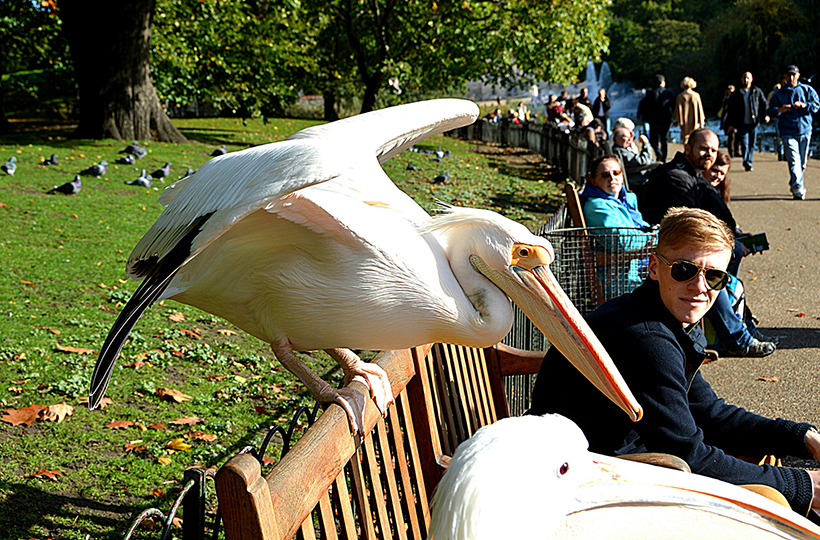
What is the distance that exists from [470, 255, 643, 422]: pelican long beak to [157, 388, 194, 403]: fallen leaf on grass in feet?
8.31

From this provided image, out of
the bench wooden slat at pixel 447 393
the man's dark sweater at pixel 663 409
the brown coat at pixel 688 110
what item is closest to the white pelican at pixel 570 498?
the man's dark sweater at pixel 663 409

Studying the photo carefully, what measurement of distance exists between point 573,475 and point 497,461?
26 centimetres

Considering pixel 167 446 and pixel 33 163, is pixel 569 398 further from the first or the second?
pixel 33 163

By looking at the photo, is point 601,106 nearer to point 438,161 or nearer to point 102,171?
point 438,161

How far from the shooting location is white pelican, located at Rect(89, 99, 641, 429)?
2.11 meters

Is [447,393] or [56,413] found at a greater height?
[447,393]

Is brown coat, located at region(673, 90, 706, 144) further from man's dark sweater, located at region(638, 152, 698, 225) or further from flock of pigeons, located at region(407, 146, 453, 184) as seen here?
man's dark sweater, located at region(638, 152, 698, 225)

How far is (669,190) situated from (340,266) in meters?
4.20

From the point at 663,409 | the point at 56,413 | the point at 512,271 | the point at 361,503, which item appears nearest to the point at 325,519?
the point at 361,503

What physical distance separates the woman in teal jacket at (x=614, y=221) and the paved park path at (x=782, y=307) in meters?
1.12

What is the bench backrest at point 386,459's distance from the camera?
132 centimetres

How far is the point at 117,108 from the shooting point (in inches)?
549

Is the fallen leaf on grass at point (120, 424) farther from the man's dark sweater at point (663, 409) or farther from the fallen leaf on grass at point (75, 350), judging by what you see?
the man's dark sweater at point (663, 409)

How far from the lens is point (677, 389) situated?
2.48m
